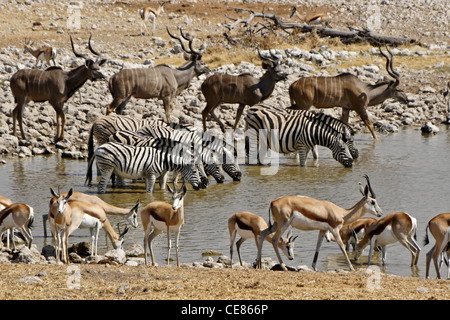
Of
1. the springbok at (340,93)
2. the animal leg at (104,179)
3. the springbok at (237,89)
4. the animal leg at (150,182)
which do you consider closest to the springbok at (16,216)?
the animal leg at (104,179)

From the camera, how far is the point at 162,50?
28.5 metres

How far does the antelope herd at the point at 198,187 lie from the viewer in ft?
31.3

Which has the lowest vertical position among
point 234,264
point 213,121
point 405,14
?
point 234,264

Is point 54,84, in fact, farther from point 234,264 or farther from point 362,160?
point 234,264

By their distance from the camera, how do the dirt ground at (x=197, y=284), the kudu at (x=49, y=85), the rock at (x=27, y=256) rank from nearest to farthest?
the dirt ground at (x=197, y=284) → the rock at (x=27, y=256) → the kudu at (x=49, y=85)

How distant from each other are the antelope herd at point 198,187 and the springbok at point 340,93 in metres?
0.02

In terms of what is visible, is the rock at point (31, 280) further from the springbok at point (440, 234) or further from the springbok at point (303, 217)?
the springbok at point (440, 234)

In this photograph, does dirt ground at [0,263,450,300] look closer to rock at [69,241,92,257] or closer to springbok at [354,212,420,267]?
springbok at [354,212,420,267]

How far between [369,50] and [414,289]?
70.7 feet

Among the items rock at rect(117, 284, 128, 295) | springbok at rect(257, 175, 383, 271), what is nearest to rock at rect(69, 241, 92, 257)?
springbok at rect(257, 175, 383, 271)

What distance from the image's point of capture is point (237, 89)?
1972cm

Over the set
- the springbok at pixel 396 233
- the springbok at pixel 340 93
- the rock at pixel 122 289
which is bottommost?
the rock at pixel 122 289

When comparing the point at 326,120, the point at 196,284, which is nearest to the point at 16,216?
the point at 196,284

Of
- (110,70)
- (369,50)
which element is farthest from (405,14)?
(110,70)
